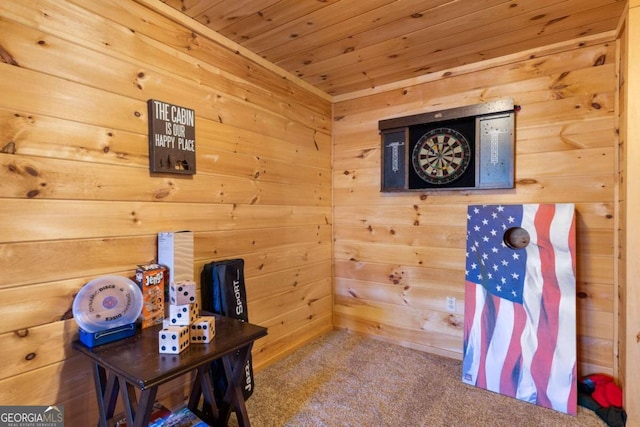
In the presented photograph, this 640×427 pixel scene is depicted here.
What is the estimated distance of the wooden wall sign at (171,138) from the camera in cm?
166

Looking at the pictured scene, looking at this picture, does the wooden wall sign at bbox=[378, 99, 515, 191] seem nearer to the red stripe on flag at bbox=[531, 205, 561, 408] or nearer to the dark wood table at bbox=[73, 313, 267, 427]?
the red stripe on flag at bbox=[531, 205, 561, 408]

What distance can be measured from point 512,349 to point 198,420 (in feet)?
6.03

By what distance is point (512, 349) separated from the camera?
6.75ft

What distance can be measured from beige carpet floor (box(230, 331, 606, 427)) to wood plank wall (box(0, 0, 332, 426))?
0.34 meters

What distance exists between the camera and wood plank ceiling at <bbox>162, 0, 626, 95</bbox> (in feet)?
5.70

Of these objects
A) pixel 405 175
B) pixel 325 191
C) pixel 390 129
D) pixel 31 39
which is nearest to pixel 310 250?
pixel 325 191

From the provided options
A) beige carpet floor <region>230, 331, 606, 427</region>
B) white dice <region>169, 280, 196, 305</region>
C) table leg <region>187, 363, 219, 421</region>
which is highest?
white dice <region>169, 280, 196, 305</region>

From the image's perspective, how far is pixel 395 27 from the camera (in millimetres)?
1943

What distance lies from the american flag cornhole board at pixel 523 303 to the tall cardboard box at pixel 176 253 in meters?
1.79

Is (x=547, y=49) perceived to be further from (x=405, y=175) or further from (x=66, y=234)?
(x=66, y=234)

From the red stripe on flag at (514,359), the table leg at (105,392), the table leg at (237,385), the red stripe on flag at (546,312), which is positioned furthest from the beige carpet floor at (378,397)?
the table leg at (105,392)

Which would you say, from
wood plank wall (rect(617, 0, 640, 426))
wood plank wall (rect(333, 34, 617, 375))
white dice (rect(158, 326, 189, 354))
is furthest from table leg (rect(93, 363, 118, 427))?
wood plank wall (rect(617, 0, 640, 426))

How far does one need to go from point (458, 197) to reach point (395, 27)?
125cm

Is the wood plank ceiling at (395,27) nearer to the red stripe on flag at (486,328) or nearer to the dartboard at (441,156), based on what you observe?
the dartboard at (441,156)
